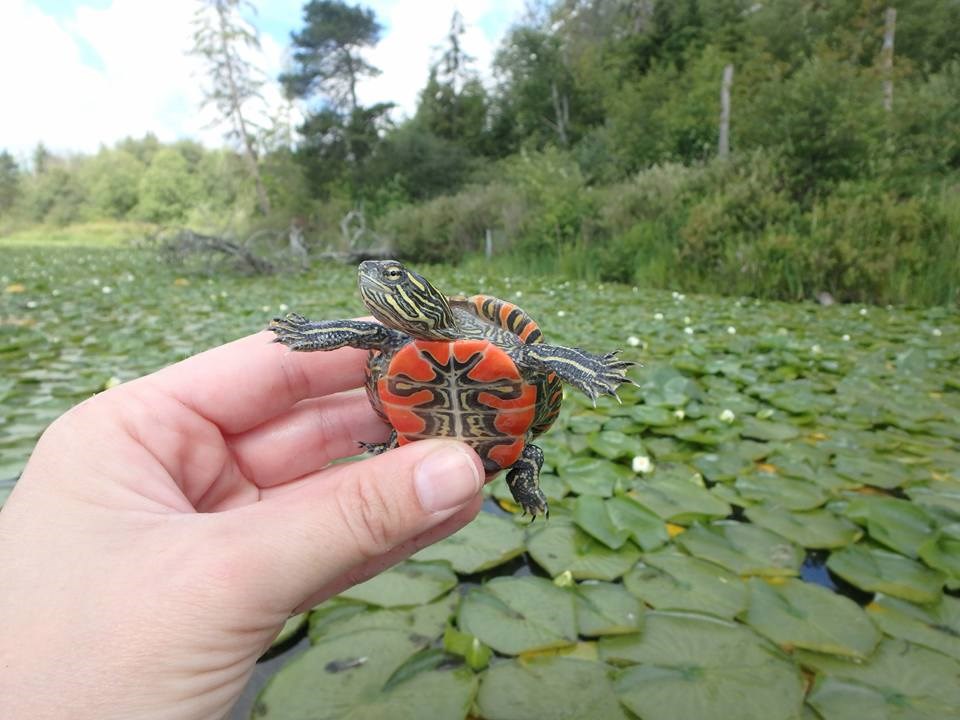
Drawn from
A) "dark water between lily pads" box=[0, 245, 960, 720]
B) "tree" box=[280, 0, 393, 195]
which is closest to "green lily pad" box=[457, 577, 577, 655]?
"dark water between lily pads" box=[0, 245, 960, 720]

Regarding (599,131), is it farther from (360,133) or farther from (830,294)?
(830,294)

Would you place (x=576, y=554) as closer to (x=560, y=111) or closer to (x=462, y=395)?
(x=462, y=395)

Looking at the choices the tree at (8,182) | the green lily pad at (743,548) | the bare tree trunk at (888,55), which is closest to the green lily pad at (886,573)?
the green lily pad at (743,548)

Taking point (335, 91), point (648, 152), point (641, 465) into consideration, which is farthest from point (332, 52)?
point (641, 465)

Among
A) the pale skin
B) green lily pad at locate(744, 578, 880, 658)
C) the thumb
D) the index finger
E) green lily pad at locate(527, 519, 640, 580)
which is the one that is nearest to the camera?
the pale skin

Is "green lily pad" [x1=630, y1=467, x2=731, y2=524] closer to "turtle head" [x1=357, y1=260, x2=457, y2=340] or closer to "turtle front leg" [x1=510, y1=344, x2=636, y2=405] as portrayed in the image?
"turtle front leg" [x1=510, y1=344, x2=636, y2=405]

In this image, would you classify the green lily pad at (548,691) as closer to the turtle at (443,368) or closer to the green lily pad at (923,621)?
the turtle at (443,368)
